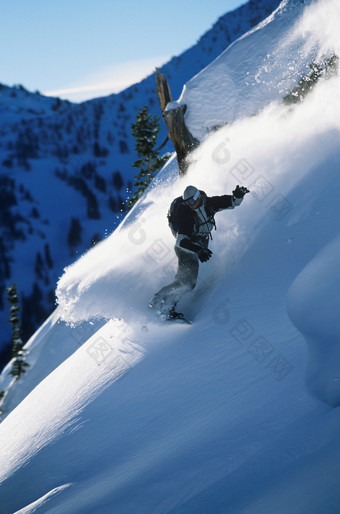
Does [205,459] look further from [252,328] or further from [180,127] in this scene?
[180,127]

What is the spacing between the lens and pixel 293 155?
20.6 ft

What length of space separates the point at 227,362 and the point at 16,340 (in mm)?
32044

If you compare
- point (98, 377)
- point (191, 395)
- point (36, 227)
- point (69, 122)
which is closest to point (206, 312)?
point (191, 395)

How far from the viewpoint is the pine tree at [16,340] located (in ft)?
88.5

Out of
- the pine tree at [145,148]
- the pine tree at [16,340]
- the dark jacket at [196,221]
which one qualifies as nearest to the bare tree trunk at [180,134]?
the dark jacket at [196,221]

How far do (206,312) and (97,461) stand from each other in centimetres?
238

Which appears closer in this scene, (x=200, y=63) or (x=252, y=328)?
(x=252, y=328)

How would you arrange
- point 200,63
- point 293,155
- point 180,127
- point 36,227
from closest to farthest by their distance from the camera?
point 293,155, point 180,127, point 36,227, point 200,63

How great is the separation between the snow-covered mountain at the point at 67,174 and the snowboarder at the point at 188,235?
301ft

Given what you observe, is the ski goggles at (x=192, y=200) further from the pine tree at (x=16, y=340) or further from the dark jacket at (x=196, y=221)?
the pine tree at (x=16, y=340)

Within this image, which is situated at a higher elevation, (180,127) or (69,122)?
(69,122)

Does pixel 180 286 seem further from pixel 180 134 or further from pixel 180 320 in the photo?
pixel 180 134

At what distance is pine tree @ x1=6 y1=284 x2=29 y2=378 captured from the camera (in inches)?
1062

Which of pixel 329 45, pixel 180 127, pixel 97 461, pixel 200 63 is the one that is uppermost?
pixel 200 63
